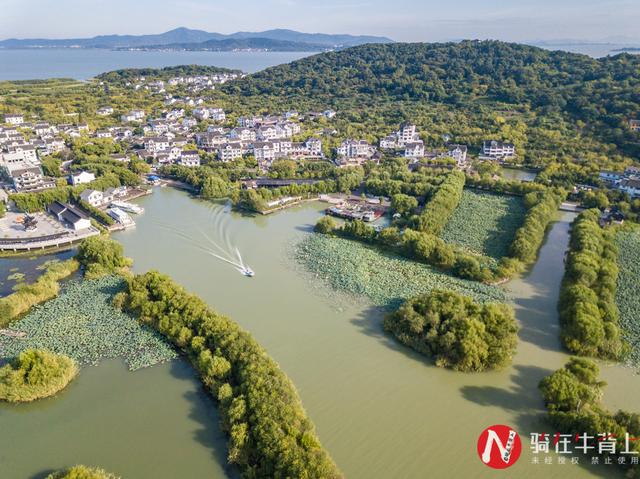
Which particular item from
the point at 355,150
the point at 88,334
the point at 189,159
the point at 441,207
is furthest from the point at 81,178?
the point at 441,207

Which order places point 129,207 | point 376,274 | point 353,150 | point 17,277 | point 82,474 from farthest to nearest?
1. point 353,150
2. point 129,207
3. point 376,274
4. point 17,277
5. point 82,474

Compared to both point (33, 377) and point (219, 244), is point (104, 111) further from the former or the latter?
point (33, 377)

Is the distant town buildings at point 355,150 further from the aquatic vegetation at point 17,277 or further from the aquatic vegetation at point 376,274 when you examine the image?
the aquatic vegetation at point 17,277

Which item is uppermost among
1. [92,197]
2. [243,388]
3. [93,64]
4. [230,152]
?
[93,64]

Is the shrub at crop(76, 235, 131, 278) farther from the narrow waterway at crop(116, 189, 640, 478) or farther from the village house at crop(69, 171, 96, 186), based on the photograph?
the village house at crop(69, 171, 96, 186)

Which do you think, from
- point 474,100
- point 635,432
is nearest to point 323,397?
point 635,432

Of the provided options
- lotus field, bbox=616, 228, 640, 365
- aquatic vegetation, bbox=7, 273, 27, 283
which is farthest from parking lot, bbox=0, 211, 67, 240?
lotus field, bbox=616, 228, 640, 365
